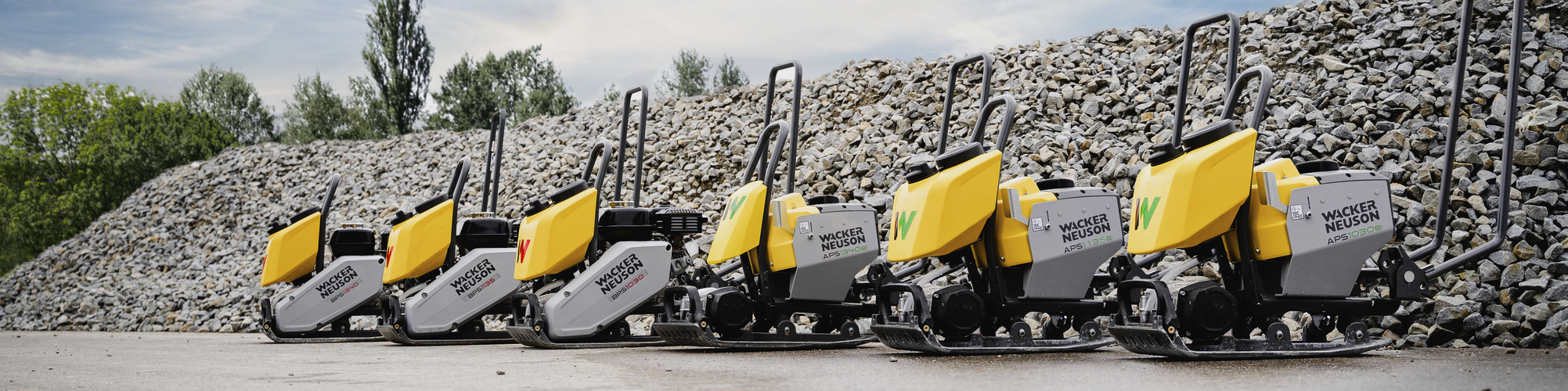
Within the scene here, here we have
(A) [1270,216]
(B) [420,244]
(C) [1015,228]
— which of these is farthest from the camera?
(B) [420,244]

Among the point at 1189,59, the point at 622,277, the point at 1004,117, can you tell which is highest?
the point at 1189,59

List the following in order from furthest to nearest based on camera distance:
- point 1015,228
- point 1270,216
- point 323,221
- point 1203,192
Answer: point 323,221 < point 1015,228 < point 1270,216 < point 1203,192

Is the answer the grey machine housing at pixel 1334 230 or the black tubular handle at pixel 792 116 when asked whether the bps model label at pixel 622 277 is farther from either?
the grey machine housing at pixel 1334 230

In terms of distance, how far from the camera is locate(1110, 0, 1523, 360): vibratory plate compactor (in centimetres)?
475

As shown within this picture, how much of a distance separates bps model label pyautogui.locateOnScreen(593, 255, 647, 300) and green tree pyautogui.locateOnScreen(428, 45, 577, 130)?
22627 mm

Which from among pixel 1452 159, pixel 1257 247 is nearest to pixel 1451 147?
pixel 1452 159

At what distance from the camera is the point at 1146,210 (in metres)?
5.01

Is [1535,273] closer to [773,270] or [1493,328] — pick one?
[1493,328]

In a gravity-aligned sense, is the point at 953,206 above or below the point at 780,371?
above

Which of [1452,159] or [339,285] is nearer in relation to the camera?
[1452,159]

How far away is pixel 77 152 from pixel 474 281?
27549 mm

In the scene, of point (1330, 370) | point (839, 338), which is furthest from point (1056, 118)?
Answer: point (1330, 370)

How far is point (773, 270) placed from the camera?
20.8 feet

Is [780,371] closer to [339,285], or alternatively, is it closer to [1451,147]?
[1451,147]
